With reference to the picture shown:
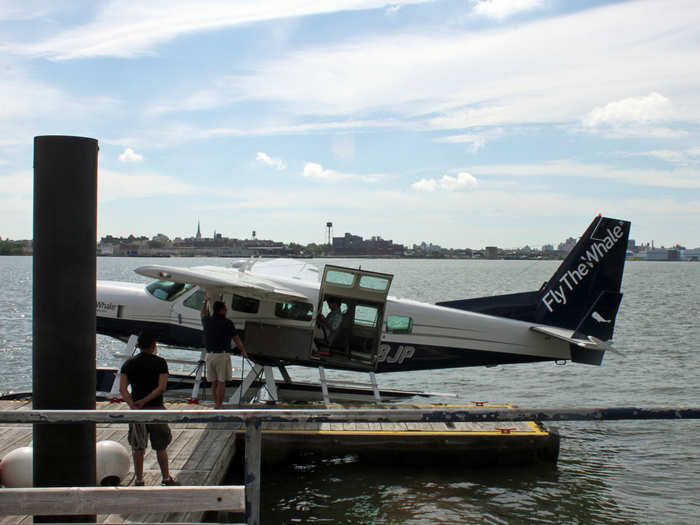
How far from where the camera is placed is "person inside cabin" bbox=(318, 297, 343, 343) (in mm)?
11375

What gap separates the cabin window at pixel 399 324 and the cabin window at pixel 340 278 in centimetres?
108

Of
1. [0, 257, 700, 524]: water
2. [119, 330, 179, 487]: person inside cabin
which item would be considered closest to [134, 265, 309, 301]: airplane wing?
[0, 257, 700, 524]: water

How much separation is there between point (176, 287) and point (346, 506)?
513 cm

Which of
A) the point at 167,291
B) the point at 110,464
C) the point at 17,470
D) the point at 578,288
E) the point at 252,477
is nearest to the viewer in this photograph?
the point at 252,477

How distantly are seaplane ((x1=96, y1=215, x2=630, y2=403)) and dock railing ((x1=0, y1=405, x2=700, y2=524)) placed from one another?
6977 mm

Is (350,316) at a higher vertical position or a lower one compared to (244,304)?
lower

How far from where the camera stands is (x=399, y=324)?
11.8 meters

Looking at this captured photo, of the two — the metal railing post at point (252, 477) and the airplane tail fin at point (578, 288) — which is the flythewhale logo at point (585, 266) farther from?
the metal railing post at point (252, 477)

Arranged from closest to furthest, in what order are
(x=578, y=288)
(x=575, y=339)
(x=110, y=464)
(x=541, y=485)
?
1. (x=110, y=464)
2. (x=541, y=485)
3. (x=575, y=339)
4. (x=578, y=288)

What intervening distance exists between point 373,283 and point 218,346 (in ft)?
8.93

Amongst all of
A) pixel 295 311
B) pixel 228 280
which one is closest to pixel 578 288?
pixel 295 311

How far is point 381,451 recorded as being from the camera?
30.2 feet

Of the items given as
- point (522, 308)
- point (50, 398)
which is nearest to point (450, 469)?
point (522, 308)

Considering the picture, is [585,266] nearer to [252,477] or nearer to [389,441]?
[389,441]
